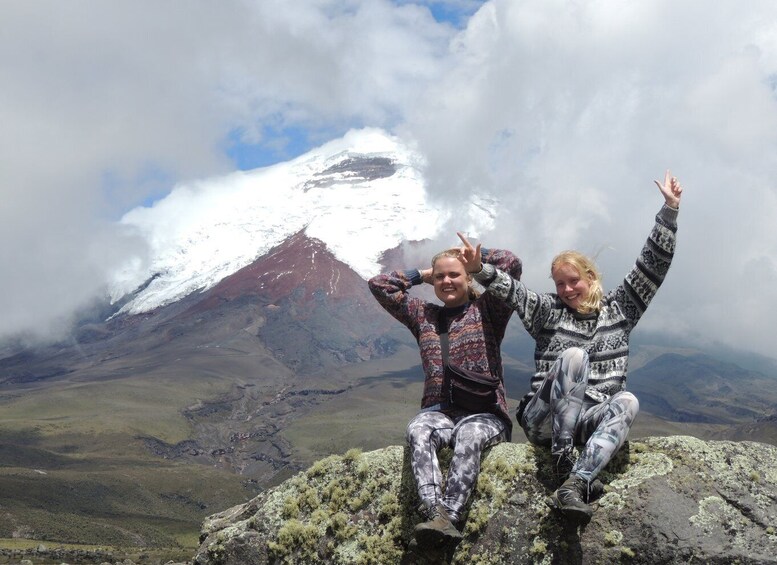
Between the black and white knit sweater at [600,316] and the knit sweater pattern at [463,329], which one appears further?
the knit sweater pattern at [463,329]

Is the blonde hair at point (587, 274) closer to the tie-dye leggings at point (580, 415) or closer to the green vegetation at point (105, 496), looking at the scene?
the tie-dye leggings at point (580, 415)

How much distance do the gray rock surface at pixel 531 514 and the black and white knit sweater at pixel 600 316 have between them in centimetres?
83

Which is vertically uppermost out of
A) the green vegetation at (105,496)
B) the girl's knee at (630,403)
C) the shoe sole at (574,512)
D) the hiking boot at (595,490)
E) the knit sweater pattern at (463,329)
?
the knit sweater pattern at (463,329)

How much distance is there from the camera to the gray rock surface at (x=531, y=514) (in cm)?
625

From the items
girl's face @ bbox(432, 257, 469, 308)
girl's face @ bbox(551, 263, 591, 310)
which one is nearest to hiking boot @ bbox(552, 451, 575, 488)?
girl's face @ bbox(551, 263, 591, 310)

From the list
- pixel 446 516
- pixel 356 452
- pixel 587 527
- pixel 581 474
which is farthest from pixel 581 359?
pixel 356 452

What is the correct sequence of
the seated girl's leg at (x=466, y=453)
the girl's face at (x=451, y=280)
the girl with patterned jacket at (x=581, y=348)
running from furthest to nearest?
1. the girl's face at (x=451, y=280)
2. the seated girl's leg at (x=466, y=453)
3. the girl with patterned jacket at (x=581, y=348)

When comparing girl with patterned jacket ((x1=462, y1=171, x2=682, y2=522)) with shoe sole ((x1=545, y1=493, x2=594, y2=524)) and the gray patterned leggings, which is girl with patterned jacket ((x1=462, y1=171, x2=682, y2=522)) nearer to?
shoe sole ((x1=545, y1=493, x2=594, y2=524))

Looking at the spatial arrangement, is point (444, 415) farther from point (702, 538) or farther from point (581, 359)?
point (702, 538)

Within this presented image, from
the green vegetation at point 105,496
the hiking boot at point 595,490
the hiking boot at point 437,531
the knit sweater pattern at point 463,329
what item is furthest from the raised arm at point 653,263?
the green vegetation at point 105,496

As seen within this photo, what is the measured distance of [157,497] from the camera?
545 feet

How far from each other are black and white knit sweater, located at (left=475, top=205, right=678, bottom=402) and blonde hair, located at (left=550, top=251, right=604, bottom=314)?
0.09 meters

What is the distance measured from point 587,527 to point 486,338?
2.44m

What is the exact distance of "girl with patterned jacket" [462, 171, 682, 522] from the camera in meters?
6.66
